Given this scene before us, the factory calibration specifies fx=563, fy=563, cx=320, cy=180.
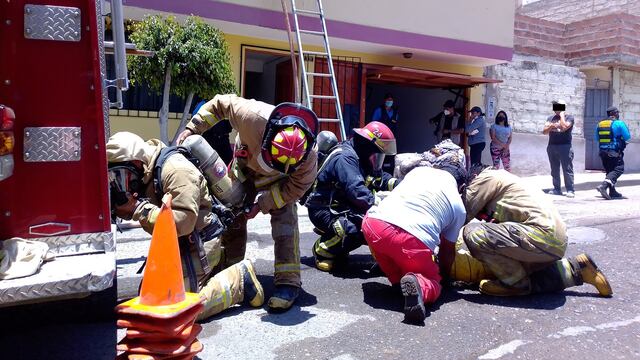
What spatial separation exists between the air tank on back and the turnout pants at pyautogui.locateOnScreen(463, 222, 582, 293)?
1717 millimetres

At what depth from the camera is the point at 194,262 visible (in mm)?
3467

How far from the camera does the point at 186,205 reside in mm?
3127

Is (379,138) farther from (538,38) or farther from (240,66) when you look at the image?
(538,38)

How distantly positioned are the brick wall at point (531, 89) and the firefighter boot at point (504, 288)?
32.5ft

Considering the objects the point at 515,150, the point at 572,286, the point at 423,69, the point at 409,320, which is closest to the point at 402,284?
the point at 409,320

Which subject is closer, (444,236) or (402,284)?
(402,284)

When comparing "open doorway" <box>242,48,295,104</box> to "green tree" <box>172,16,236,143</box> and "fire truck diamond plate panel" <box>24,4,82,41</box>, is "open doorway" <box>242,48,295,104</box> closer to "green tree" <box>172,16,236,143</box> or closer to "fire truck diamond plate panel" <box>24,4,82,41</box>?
"green tree" <box>172,16,236,143</box>

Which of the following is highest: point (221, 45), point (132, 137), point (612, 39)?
point (612, 39)

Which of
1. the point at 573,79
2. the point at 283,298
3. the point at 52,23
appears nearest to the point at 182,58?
the point at 283,298

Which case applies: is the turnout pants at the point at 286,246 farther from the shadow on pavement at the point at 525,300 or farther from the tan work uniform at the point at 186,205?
the shadow on pavement at the point at 525,300

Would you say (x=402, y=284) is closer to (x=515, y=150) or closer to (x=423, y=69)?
(x=423, y=69)

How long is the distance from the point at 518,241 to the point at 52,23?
3.17 meters

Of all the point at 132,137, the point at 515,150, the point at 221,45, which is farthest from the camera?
the point at 515,150

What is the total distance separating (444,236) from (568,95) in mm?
12448
